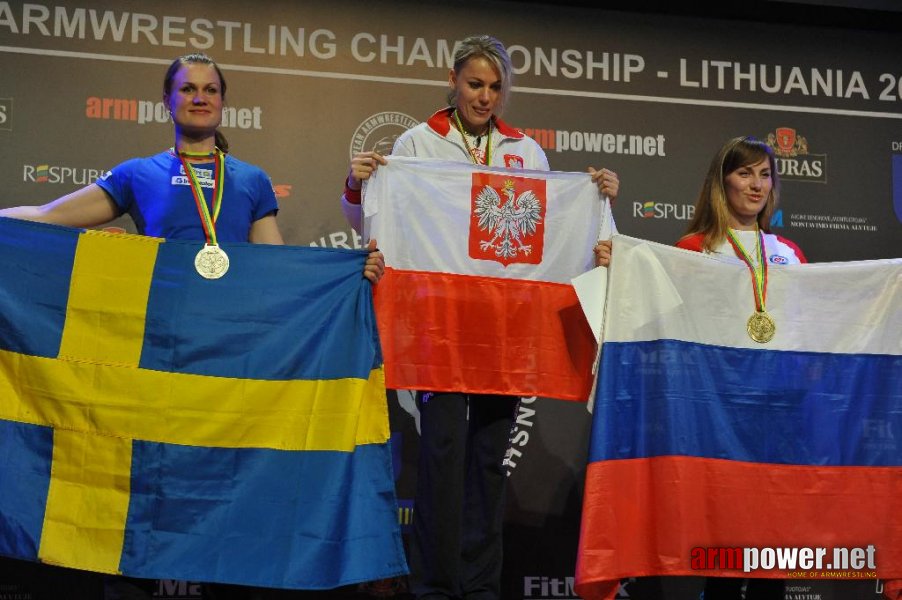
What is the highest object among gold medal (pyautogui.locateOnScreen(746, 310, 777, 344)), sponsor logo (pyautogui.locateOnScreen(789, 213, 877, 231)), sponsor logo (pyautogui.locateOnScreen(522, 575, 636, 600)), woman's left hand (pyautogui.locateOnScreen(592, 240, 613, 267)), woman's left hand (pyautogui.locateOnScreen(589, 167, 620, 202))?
sponsor logo (pyautogui.locateOnScreen(789, 213, 877, 231))

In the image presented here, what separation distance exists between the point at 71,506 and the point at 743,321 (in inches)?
77.9

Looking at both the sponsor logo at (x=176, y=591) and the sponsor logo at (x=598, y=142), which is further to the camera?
the sponsor logo at (x=598, y=142)

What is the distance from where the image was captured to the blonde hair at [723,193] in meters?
3.32

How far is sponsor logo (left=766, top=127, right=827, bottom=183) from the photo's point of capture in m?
4.52

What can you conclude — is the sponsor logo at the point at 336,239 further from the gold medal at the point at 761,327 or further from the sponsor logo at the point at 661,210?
the gold medal at the point at 761,327

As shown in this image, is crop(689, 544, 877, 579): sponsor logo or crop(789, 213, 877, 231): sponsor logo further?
crop(789, 213, 877, 231): sponsor logo

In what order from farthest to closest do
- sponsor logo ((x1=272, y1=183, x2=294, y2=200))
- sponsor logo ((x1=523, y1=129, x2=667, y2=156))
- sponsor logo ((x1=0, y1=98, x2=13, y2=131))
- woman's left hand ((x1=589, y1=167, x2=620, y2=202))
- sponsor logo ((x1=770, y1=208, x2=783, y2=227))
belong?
sponsor logo ((x1=770, y1=208, x2=783, y2=227)) < sponsor logo ((x1=523, y1=129, x2=667, y2=156)) < sponsor logo ((x1=272, y1=183, x2=294, y2=200)) < sponsor logo ((x1=0, y1=98, x2=13, y2=131)) < woman's left hand ((x1=589, y1=167, x2=620, y2=202))

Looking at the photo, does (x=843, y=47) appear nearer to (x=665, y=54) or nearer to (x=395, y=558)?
(x=665, y=54)

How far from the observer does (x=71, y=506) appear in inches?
107

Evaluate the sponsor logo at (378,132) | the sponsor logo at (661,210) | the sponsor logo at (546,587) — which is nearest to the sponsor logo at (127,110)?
the sponsor logo at (378,132)

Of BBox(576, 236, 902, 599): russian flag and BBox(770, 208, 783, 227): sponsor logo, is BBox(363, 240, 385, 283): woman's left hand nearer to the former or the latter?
BBox(576, 236, 902, 599): russian flag

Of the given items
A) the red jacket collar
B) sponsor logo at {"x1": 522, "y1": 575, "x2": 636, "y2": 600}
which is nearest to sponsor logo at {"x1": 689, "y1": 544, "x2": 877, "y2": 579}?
sponsor logo at {"x1": 522, "y1": 575, "x2": 636, "y2": 600}

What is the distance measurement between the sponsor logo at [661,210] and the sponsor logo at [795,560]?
1.75 m

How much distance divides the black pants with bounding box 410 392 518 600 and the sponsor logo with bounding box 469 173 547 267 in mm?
492
